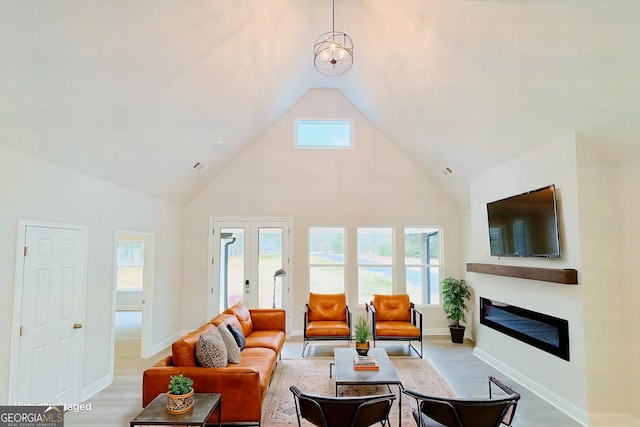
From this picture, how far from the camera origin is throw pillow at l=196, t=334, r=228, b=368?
3.31 m

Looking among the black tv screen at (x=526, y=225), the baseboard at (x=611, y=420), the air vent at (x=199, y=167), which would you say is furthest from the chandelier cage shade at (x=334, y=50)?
the baseboard at (x=611, y=420)

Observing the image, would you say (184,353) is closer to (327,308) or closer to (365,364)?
(365,364)

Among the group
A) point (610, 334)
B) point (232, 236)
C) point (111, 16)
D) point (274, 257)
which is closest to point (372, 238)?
point (274, 257)

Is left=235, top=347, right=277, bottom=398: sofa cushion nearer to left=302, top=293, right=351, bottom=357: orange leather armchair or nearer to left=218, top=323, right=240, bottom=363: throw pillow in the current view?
left=218, top=323, right=240, bottom=363: throw pillow

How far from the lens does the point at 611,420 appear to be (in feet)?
11.0

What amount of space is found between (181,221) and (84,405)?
361 cm

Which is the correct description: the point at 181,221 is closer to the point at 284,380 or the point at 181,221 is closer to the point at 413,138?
the point at 284,380

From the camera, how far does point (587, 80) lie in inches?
119

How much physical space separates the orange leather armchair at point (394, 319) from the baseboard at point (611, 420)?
2315 millimetres

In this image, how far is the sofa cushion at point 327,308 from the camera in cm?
607

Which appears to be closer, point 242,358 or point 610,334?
point 610,334

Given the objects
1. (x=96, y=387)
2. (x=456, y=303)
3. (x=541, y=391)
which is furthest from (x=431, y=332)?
(x=96, y=387)

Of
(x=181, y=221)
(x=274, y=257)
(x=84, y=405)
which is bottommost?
(x=84, y=405)
